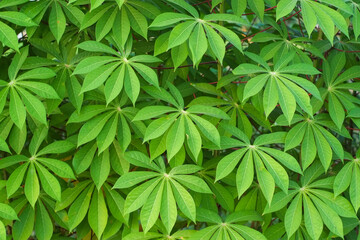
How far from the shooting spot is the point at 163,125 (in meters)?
1.57

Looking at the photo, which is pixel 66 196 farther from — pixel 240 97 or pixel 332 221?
pixel 332 221

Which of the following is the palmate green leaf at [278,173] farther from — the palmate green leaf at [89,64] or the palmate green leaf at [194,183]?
the palmate green leaf at [89,64]

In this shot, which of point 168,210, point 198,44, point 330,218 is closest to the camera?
A: point 198,44

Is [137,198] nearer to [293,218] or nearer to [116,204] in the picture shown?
[116,204]

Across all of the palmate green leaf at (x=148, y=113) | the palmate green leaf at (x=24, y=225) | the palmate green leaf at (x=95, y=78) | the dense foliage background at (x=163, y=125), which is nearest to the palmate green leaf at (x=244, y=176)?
the dense foliage background at (x=163, y=125)

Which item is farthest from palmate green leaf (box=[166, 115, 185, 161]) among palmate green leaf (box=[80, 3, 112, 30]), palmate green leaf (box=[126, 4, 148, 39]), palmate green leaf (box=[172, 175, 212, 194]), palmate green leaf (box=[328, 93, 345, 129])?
palmate green leaf (box=[328, 93, 345, 129])

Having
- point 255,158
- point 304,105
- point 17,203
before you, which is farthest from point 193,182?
point 17,203

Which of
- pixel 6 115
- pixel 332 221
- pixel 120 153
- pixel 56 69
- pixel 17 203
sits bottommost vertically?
pixel 332 221

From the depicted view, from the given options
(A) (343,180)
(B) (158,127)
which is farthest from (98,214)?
(A) (343,180)

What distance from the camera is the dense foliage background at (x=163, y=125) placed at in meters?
1.56

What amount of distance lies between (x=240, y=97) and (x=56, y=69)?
0.69m

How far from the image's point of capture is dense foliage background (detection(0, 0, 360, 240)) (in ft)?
5.12

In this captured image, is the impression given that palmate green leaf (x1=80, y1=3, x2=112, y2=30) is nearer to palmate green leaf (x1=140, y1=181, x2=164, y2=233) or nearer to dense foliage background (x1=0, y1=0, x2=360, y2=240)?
dense foliage background (x1=0, y1=0, x2=360, y2=240)

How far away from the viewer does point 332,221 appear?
170 cm
